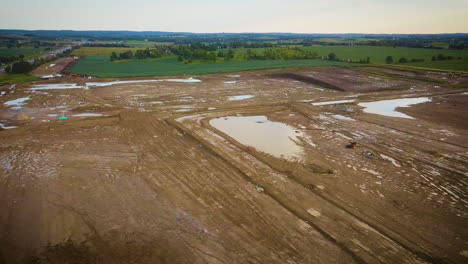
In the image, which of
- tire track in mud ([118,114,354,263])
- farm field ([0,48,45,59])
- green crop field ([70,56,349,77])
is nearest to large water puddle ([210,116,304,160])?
tire track in mud ([118,114,354,263])

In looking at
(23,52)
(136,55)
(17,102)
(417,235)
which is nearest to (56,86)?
(17,102)

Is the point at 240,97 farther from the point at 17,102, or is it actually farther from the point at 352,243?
the point at 352,243

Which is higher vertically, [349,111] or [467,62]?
[467,62]

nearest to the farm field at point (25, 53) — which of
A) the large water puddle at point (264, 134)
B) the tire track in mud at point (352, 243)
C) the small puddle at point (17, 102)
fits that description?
the small puddle at point (17, 102)

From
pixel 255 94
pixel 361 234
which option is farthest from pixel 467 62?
pixel 361 234

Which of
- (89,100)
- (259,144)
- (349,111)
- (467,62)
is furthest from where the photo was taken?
(467,62)

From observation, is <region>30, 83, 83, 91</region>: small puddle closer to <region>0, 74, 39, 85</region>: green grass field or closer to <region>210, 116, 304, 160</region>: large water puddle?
<region>0, 74, 39, 85</region>: green grass field

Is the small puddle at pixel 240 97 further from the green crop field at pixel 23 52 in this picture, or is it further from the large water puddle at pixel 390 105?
the green crop field at pixel 23 52

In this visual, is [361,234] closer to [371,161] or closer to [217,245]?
[217,245]
